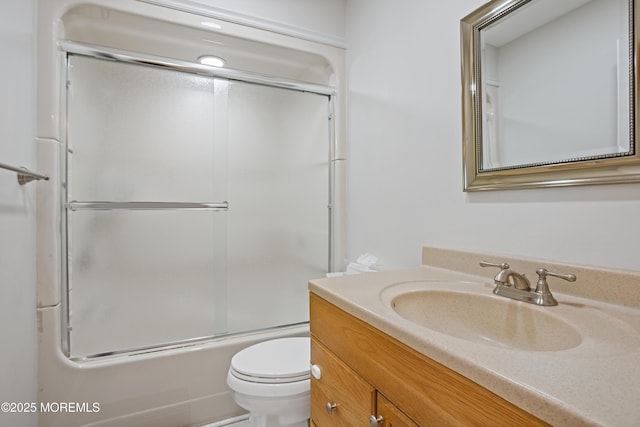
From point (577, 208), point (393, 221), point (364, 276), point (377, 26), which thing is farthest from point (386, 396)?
point (377, 26)

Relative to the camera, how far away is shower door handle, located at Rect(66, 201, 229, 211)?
4.99 ft

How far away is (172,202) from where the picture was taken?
5.71 feet

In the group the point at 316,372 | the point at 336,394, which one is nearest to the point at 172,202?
the point at 316,372

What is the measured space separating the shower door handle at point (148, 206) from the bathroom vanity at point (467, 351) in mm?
997

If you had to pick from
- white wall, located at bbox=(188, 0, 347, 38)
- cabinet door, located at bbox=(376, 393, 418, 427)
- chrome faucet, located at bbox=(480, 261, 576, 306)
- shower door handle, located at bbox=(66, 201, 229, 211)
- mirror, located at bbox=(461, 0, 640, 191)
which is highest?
white wall, located at bbox=(188, 0, 347, 38)

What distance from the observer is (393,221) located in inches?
60.9

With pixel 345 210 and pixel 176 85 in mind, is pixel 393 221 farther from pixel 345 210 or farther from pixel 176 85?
pixel 176 85

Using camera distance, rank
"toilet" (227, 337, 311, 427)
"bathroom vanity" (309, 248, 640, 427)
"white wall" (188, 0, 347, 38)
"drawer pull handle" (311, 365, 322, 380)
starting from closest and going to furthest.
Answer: "bathroom vanity" (309, 248, 640, 427) < "drawer pull handle" (311, 365, 322, 380) < "toilet" (227, 337, 311, 427) < "white wall" (188, 0, 347, 38)

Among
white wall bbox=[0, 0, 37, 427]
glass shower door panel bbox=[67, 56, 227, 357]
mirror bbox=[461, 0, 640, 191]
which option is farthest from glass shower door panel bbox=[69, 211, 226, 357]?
mirror bbox=[461, 0, 640, 191]

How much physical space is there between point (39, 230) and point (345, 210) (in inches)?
60.9

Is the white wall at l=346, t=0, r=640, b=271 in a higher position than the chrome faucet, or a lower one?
higher

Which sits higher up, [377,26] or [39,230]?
[377,26]

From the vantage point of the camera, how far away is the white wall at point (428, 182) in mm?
839

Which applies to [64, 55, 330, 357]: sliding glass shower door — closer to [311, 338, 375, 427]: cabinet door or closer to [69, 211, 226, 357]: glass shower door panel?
[69, 211, 226, 357]: glass shower door panel
